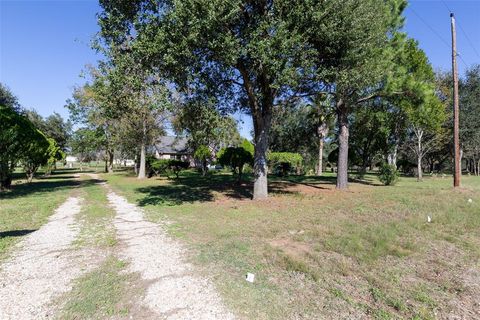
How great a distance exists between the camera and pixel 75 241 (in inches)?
254

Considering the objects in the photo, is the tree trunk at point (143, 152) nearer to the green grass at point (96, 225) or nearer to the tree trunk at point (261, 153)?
the green grass at point (96, 225)

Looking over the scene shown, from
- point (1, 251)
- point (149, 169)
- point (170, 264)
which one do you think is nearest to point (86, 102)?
point (149, 169)

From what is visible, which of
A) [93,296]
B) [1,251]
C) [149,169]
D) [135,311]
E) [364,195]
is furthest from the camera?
[149,169]

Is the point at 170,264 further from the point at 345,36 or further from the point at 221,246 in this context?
the point at 345,36

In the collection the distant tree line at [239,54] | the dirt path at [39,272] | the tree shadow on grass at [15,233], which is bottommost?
the dirt path at [39,272]

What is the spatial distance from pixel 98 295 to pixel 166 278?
0.95 meters

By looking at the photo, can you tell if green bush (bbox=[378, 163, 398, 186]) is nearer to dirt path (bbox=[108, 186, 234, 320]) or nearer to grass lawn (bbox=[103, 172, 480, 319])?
grass lawn (bbox=[103, 172, 480, 319])

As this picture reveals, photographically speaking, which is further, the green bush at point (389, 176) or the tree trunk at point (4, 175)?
the green bush at point (389, 176)

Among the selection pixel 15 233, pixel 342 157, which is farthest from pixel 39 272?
pixel 342 157

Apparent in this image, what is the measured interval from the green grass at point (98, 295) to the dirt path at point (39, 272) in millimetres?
196

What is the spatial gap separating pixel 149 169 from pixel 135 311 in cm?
2653

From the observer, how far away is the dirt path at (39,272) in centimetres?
356

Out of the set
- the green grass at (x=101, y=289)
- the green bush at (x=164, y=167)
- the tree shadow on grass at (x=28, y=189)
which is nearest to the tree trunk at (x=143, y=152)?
the green bush at (x=164, y=167)

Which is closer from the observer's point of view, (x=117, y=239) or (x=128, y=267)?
(x=128, y=267)
